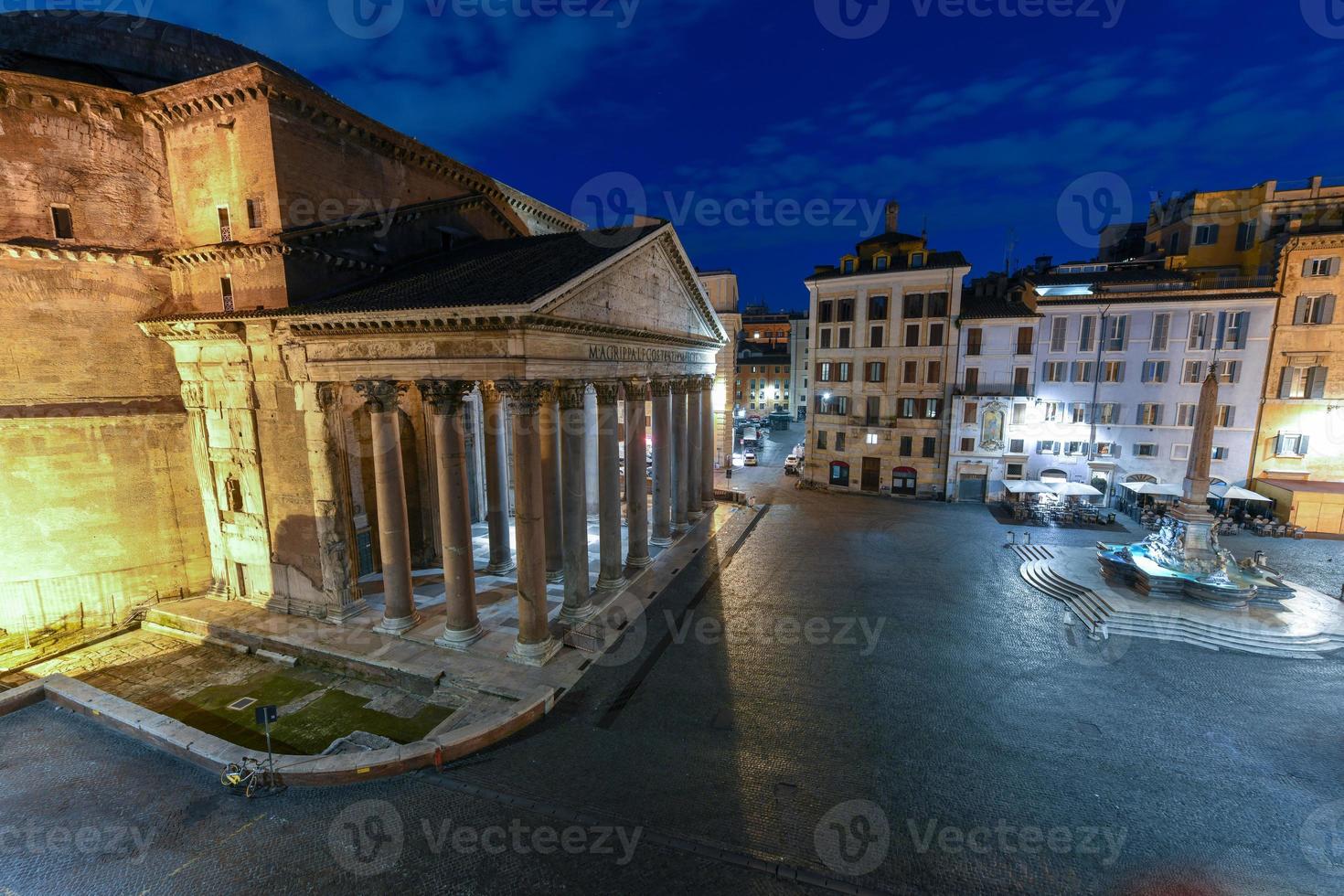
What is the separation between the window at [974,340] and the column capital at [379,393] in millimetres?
31089

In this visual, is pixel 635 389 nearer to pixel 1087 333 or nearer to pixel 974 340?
pixel 974 340

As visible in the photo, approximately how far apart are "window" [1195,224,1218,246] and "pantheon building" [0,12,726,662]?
36.3 meters

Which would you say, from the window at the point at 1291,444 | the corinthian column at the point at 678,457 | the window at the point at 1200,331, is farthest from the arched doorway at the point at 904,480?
the window at the point at 1291,444

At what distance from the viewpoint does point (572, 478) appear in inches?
641

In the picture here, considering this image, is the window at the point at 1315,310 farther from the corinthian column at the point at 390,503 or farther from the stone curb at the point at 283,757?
the corinthian column at the point at 390,503

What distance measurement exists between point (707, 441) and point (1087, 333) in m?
22.7

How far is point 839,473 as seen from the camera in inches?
1502

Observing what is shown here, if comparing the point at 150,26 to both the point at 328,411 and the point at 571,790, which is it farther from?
the point at 571,790

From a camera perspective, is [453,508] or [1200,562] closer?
[453,508]

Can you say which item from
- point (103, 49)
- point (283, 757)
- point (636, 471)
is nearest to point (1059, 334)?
point (636, 471)

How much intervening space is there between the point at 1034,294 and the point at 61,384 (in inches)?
1704

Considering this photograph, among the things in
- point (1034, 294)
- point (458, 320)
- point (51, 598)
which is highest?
point (1034, 294)

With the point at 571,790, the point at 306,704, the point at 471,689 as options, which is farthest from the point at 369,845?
the point at 306,704

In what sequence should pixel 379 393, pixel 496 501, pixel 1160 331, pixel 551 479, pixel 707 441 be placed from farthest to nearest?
1. pixel 1160 331
2. pixel 707 441
3. pixel 496 501
4. pixel 551 479
5. pixel 379 393
